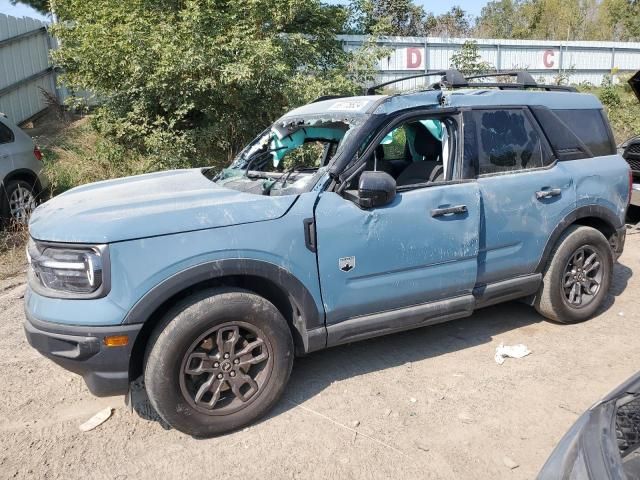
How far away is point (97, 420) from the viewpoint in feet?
10.8

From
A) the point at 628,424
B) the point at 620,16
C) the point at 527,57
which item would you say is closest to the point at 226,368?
the point at 628,424

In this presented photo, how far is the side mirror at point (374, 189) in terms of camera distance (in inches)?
128

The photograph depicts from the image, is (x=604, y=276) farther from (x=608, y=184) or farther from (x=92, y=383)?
(x=92, y=383)

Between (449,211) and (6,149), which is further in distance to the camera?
(6,149)

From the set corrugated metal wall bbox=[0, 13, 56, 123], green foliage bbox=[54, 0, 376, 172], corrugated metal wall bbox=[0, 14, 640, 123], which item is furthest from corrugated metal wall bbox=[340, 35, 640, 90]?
corrugated metal wall bbox=[0, 13, 56, 123]

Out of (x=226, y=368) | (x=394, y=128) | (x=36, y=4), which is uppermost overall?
(x=36, y=4)

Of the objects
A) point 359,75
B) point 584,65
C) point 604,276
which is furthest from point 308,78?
point 584,65

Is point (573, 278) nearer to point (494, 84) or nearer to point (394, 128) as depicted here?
point (494, 84)

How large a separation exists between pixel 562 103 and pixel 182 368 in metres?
3.62

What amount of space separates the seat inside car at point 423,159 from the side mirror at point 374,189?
803mm

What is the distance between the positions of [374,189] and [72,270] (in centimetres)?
174

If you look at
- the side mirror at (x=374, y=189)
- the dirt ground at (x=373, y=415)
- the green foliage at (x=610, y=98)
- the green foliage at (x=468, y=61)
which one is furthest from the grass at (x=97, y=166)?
the green foliage at (x=610, y=98)

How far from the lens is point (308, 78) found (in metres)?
8.22

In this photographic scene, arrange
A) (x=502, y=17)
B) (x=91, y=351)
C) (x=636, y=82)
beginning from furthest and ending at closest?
(x=502, y=17) < (x=636, y=82) < (x=91, y=351)
